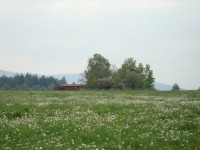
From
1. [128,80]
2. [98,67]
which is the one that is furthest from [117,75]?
[98,67]

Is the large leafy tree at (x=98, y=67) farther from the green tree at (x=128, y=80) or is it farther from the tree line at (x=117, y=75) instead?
the green tree at (x=128, y=80)

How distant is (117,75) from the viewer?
10731 centimetres

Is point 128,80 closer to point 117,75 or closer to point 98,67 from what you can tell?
point 117,75

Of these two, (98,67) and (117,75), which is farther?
(98,67)

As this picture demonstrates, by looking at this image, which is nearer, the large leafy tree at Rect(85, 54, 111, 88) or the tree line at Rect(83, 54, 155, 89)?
the tree line at Rect(83, 54, 155, 89)

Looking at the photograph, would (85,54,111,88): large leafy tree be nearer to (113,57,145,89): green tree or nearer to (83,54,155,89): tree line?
(83,54,155,89): tree line

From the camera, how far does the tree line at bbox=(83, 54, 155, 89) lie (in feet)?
340

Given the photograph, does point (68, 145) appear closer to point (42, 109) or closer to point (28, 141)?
point (28, 141)

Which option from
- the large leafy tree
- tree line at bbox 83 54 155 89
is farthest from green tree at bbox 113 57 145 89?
the large leafy tree

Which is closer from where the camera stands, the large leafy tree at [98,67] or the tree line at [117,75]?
the tree line at [117,75]

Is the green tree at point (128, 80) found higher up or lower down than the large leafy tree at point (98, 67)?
lower down

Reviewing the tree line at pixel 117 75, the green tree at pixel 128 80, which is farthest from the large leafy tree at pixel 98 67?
the green tree at pixel 128 80

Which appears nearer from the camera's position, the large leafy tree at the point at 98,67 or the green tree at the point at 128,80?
the green tree at the point at 128,80

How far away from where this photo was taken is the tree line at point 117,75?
10375cm
